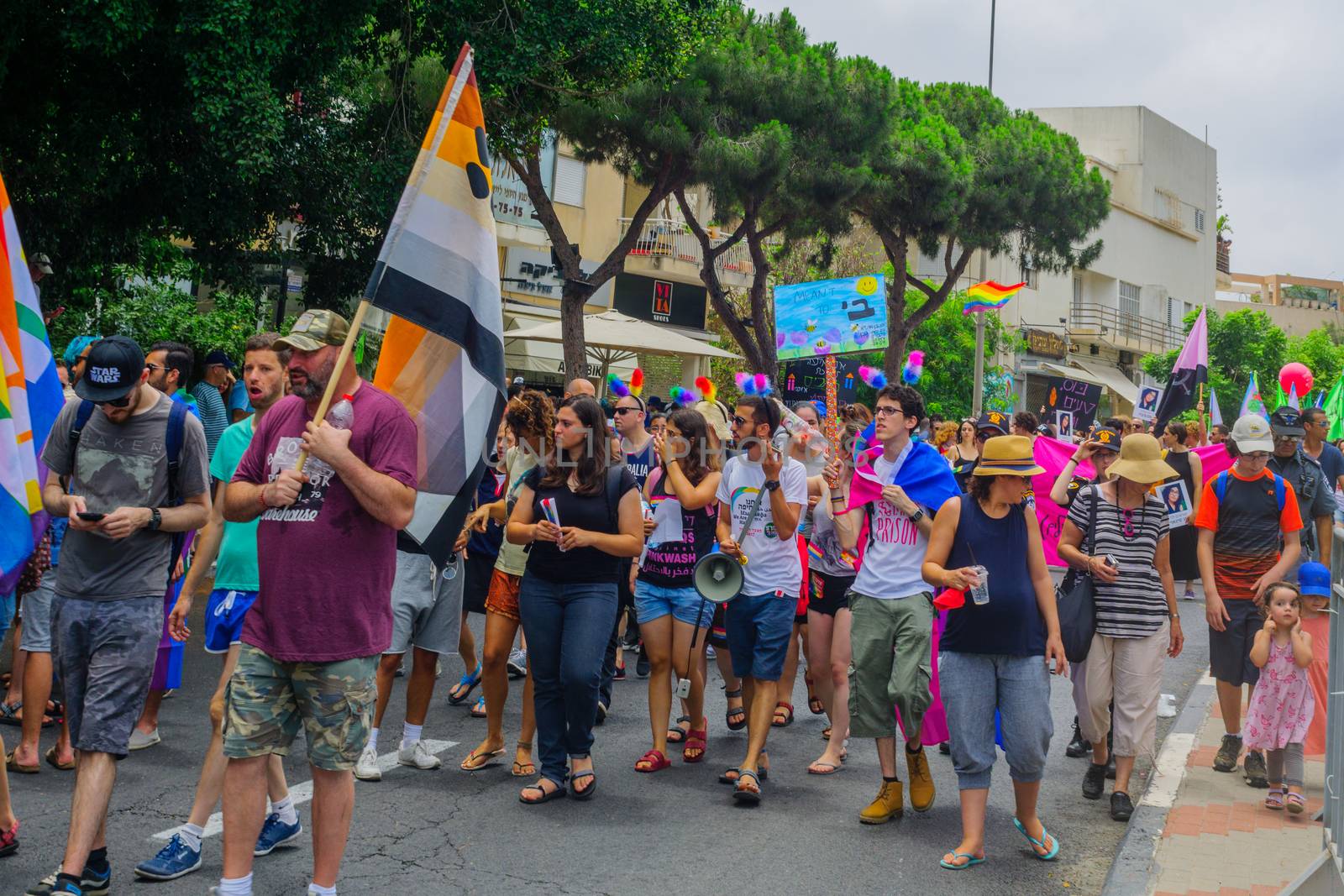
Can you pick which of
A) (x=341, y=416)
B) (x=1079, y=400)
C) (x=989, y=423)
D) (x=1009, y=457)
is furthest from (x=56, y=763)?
(x=1079, y=400)

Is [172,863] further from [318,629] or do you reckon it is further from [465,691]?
[465,691]

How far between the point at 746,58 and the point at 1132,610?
638 inches

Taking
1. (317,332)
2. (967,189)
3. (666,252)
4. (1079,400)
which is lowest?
(317,332)

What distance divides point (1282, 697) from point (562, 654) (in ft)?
12.3

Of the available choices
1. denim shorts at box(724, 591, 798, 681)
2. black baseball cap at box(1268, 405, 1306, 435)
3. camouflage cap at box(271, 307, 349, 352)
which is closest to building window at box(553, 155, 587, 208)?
black baseball cap at box(1268, 405, 1306, 435)

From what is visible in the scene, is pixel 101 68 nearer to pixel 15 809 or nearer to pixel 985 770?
pixel 15 809

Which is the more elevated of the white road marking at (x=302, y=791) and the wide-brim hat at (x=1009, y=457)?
the wide-brim hat at (x=1009, y=457)

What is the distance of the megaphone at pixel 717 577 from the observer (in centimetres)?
654

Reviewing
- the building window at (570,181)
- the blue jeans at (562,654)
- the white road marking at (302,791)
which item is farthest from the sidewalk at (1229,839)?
the building window at (570,181)

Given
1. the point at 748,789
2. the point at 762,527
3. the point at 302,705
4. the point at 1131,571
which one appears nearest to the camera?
the point at 302,705

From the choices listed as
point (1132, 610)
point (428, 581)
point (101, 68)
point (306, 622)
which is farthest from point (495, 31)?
point (306, 622)

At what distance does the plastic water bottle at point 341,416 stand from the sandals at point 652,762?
315 centimetres

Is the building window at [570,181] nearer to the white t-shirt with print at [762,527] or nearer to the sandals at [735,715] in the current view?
the sandals at [735,715]

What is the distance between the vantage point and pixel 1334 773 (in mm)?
4695
